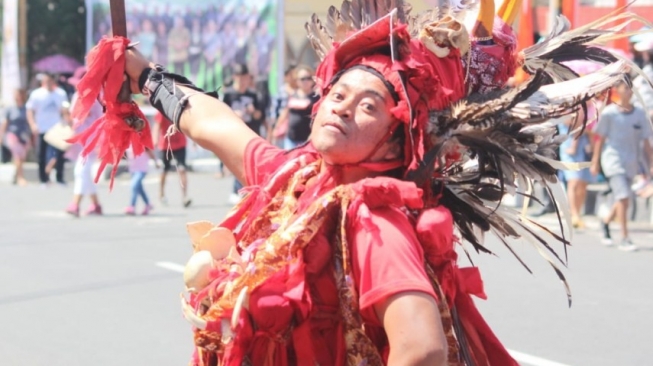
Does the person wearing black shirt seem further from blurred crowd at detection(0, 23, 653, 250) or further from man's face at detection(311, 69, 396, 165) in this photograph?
man's face at detection(311, 69, 396, 165)

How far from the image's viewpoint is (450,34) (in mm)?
2467

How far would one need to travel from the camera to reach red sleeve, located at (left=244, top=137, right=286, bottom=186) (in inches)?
110

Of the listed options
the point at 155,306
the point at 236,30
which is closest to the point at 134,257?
the point at 155,306

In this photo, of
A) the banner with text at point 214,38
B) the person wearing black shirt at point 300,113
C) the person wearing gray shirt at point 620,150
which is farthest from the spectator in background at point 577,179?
the banner with text at point 214,38

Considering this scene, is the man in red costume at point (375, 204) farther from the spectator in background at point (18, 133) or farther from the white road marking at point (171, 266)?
the spectator in background at point (18, 133)

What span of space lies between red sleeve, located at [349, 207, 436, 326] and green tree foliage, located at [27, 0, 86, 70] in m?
27.8

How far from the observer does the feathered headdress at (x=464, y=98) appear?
2441 mm

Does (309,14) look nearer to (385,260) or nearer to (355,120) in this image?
(355,120)

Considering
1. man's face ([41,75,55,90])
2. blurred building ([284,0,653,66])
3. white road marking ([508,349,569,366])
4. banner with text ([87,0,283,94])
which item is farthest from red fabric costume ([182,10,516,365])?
banner with text ([87,0,283,94])

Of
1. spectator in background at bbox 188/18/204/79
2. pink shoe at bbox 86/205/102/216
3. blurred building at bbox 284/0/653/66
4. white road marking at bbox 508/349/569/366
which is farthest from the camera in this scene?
spectator in background at bbox 188/18/204/79

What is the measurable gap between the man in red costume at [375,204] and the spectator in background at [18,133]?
15.2 meters

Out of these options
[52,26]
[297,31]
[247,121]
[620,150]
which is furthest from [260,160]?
[52,26]

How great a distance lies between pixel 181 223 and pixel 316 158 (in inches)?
369

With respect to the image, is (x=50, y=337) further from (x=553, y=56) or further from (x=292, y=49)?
(x=292, y=49)
